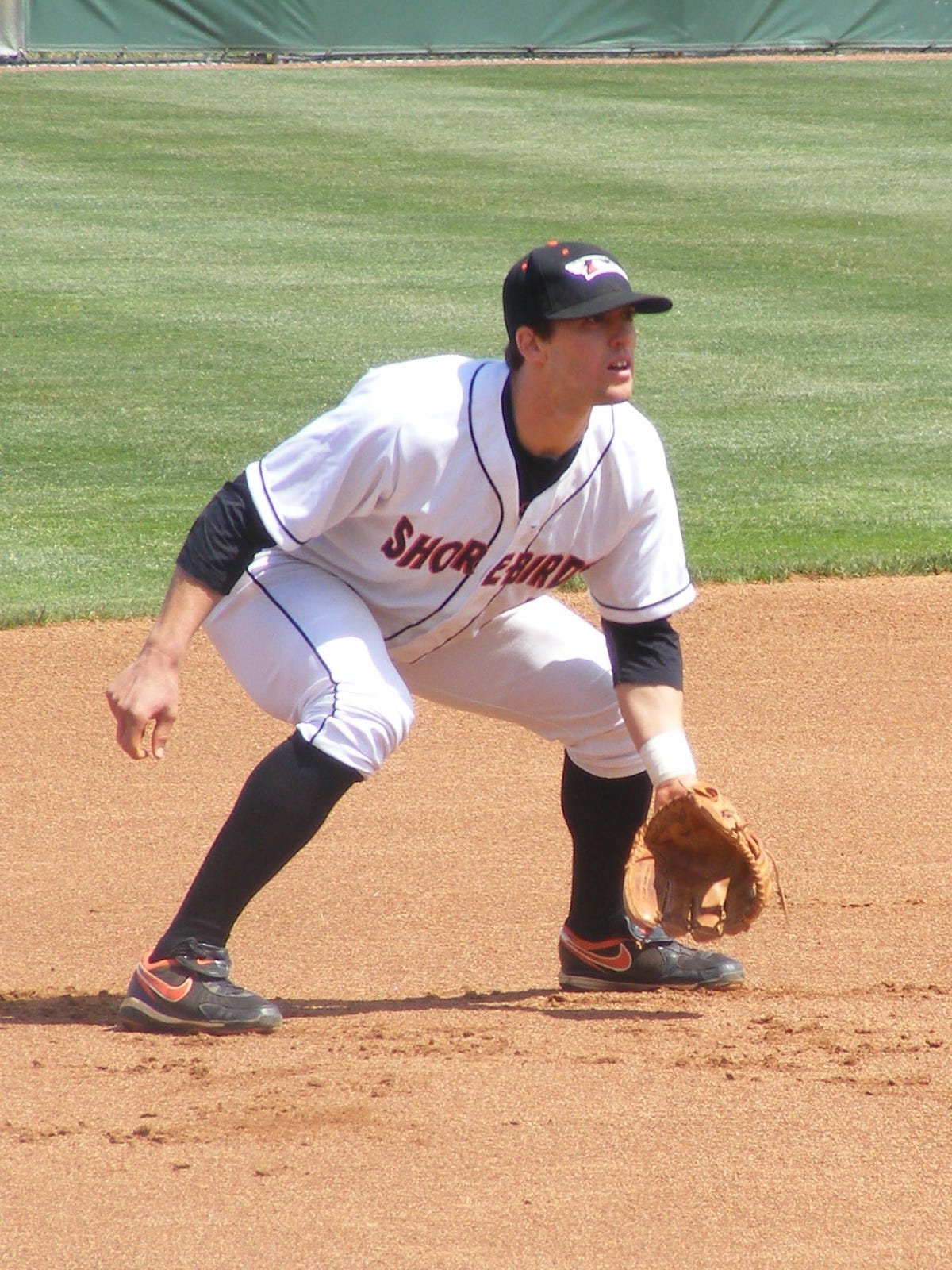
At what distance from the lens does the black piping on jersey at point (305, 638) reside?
9.65 feet

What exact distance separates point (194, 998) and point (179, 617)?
0.65 meters

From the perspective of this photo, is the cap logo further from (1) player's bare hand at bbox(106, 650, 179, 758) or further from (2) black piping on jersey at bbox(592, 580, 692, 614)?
(1) player's bare hand at bbox(106, 650, 179, 758)

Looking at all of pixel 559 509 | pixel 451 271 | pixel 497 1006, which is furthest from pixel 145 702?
pixel 451 271

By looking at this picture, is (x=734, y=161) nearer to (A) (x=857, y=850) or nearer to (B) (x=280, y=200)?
(B) (x=280, y=200)

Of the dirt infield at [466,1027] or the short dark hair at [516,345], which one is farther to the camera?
the short dark hair at [516,345]

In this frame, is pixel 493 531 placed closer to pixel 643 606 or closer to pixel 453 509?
pixel 453 509

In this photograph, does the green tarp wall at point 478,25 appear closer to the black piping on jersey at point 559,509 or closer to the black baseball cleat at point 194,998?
the black piping on jersey at point 559,509

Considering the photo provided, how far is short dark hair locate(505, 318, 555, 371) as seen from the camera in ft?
9.75

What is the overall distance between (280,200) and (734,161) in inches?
154

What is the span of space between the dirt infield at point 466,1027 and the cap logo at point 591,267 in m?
1.28

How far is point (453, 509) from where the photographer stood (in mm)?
3035

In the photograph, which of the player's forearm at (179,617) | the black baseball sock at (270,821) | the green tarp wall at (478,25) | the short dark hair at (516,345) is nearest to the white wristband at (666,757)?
the black baseball sock at (270,821)

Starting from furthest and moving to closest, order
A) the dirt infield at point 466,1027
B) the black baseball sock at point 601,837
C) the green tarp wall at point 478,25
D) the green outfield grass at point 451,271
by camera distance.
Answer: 1. the green tarp wall at point 478,25
2. the green outfield grass at point 451,271
3. the black baseball sock at point 601,837
4. the dirt infield at point 466,1027

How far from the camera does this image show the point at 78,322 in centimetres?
1010
